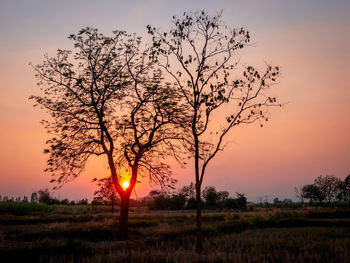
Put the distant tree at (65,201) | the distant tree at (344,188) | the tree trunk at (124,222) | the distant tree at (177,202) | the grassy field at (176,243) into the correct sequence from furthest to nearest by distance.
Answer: the distant tree at (344,188)
the distant tree at (65,201)
the distant tree at (177,202)
the tree trunk at (124,222)
the grassy field at (176,243)

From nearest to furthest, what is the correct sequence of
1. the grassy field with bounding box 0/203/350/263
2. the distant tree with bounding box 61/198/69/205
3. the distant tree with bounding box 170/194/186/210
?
the grassy field with bounding box 0/203/350/263 < the distant tree with bounding box 170/194/186/210 < the distant tree with bounding box 61/198/69/205

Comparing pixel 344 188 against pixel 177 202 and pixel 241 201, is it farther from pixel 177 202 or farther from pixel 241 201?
pixel 177 202

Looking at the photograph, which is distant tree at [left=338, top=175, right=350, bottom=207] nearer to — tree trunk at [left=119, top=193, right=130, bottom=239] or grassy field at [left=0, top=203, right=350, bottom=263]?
grassy field at [left=0, top=203, right=350, bottom=263]

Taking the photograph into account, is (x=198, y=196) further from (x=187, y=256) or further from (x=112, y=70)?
(x=112, y=70)

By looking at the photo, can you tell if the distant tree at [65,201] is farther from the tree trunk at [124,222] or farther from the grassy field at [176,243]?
the tree trunk at [124,222]

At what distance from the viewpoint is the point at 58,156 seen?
83.4 feet

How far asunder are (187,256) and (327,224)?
88.0ft

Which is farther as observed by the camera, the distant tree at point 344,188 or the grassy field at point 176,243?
the distant tree at point 344,188

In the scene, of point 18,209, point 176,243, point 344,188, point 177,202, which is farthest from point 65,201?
point 344,188

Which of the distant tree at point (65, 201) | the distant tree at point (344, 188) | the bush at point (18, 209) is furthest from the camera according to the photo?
the distant tree at point (344, 188)

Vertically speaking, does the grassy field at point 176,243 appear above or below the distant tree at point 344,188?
below

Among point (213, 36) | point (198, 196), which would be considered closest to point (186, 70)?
point (213, 36)

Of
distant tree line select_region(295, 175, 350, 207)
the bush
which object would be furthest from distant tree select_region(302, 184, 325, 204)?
the bush

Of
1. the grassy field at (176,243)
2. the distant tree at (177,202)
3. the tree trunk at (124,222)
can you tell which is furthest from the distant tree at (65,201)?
the tree trunk at (124,222)
